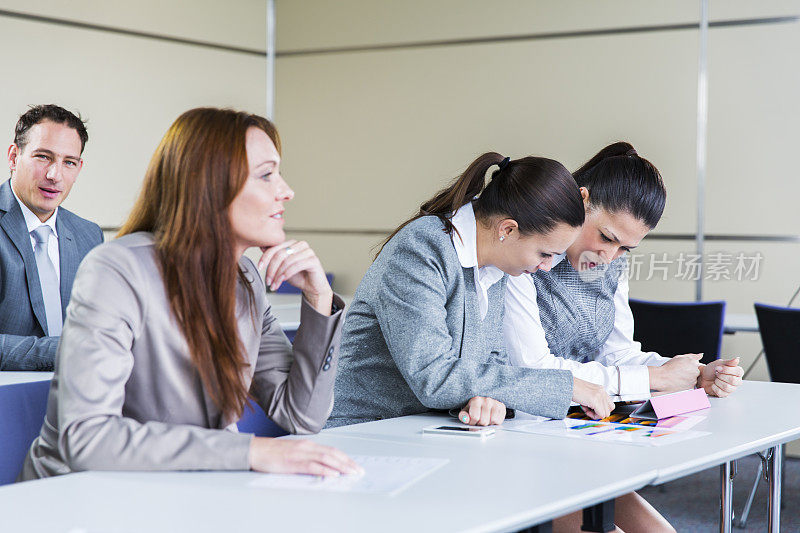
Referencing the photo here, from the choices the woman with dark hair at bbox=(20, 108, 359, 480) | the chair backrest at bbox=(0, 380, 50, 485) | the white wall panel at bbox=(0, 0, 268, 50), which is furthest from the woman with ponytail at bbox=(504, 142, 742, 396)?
the white wall panel at bbox=(0, 0, 268, 50)

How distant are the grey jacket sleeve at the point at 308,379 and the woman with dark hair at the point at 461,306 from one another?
8.3 inches

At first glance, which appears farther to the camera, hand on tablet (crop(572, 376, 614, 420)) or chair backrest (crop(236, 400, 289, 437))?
chair backrest (crop(236, 400, 289, 437))

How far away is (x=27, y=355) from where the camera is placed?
229 cm

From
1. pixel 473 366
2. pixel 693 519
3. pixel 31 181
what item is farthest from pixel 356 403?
pixel 693 519

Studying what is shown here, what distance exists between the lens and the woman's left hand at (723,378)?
2275mm

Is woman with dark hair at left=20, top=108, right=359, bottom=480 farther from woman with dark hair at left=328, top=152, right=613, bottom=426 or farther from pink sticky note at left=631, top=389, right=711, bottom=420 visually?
pink sticky note at left=631, top=389, right=711, bottom=420

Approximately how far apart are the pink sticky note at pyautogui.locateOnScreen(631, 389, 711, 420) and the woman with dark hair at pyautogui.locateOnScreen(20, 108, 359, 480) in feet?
2.52

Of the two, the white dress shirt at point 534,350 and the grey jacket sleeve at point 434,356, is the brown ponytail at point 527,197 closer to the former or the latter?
the grey jacket sleeve at point 434,356

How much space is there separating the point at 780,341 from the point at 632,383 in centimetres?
153

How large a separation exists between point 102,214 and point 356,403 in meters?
3.67

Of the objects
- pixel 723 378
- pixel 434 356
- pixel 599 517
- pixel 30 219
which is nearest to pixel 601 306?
pixel 723 378

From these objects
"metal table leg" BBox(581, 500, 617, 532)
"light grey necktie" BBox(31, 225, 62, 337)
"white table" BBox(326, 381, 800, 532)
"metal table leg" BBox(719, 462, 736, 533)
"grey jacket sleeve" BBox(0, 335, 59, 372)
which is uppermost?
"light grey necktie" BBox(31, 225, 62, 337)

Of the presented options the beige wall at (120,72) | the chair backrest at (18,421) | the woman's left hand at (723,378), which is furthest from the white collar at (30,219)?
the beige wall at (120,72)

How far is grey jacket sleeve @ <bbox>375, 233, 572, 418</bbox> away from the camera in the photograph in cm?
189
